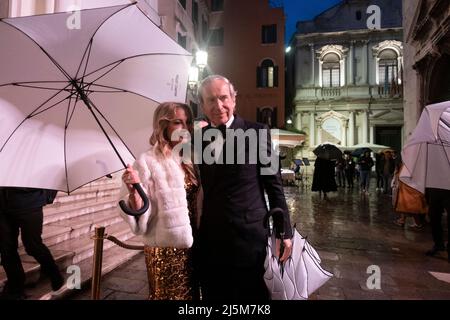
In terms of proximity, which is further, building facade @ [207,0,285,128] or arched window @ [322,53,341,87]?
arched window @ [322,53,341,87]

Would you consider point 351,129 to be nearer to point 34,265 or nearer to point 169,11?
point 169,11

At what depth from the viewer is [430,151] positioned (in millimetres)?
3924

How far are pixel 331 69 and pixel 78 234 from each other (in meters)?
Result: 26.0

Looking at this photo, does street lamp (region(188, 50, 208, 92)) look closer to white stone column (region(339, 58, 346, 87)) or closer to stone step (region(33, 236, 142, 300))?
stone step (region(33, 236, 142, 300))

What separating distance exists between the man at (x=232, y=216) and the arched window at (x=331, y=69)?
86.6 ft

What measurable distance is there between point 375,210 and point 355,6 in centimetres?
2385

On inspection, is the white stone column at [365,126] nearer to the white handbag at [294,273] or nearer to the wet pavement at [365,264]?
the wet pavement at [365,264]

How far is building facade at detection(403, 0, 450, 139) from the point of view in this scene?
30.4ft

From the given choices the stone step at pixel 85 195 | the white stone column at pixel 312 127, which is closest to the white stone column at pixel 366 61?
the white stone column at pixel 312 127

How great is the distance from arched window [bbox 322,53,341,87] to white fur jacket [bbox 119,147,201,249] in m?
26.8

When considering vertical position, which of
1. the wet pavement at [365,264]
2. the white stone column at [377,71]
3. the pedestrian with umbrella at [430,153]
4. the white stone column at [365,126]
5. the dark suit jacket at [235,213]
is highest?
the white stone column at [377,71]

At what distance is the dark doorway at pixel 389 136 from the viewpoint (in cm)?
2484

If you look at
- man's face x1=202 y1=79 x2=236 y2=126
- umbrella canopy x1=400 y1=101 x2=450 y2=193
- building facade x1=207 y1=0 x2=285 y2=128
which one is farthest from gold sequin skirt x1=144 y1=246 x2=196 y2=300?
building facade x1=207 y1=0 x2=285 y2=128

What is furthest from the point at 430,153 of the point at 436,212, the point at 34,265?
the point at 34,265
